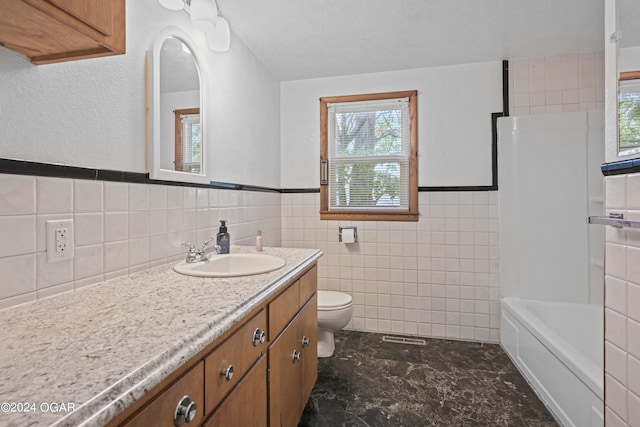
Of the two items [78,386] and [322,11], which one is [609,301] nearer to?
[78,386]

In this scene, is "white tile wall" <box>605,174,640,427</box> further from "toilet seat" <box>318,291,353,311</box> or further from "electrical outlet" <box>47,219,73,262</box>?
"electrical outlet" <box>47,219,73,262</box>

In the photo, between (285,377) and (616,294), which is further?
(285,377)

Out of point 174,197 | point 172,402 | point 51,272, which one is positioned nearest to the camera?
point 172,402

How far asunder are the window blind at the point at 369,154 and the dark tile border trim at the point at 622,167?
160 centimetres

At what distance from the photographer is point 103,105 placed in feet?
3.66

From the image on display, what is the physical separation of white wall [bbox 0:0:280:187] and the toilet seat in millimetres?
1039

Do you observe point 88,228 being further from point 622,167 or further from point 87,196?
point 622,167

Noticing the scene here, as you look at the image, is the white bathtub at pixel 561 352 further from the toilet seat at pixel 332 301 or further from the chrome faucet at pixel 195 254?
the chrome faucet at pixel 195 254

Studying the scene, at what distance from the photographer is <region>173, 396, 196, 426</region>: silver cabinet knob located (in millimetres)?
623

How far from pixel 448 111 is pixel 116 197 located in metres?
2.39

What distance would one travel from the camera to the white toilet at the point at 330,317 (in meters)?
2.09

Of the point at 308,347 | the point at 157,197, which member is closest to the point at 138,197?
the point at 157,197

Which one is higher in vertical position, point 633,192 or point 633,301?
point 633,192

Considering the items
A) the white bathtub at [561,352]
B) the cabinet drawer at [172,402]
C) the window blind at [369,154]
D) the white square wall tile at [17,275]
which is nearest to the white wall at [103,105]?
the white square wall tile at [17,275]
